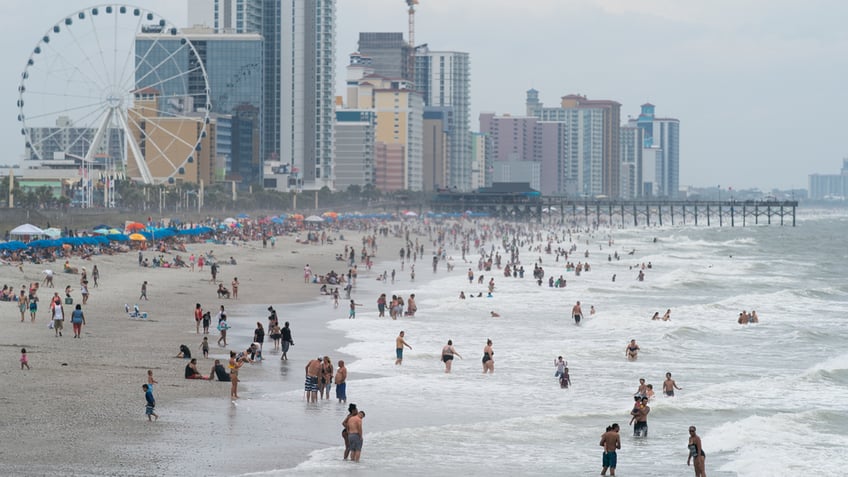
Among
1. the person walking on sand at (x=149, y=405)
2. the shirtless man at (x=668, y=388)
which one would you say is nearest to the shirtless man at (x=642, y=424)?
the shirtless man at (x=668, y=388)

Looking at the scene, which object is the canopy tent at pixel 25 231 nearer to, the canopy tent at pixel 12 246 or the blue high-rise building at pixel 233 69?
the canopy tent at pixel 12 246

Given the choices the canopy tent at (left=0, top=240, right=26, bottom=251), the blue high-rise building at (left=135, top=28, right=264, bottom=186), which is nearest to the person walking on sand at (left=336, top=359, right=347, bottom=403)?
the canopy tent at (left=0, top=240, right=26, bottom=251)

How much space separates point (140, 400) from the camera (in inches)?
900

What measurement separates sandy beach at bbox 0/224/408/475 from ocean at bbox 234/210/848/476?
846 millimetres

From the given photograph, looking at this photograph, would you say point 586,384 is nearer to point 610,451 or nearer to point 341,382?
point 341,382

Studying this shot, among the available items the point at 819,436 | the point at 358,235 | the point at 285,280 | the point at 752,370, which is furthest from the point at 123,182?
the point at 819,436

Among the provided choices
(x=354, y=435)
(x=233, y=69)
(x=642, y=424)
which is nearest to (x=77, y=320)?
(x=354, y=435)

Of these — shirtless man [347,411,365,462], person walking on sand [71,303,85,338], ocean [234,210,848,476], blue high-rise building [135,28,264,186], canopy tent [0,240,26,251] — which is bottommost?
ocean [234,210,848,476]

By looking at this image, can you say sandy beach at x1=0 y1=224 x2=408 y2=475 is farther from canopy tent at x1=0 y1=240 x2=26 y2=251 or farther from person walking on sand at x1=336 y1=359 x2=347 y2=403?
canopy tent at x1=0 y1=240 x2=26 y2=251

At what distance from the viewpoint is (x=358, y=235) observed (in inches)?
4525

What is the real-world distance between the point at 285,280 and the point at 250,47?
144m

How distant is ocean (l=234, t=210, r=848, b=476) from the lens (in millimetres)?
20984

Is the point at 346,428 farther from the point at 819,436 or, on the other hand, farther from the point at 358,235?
the point at 358,235

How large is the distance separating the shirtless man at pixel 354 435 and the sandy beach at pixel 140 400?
2.81 feet
